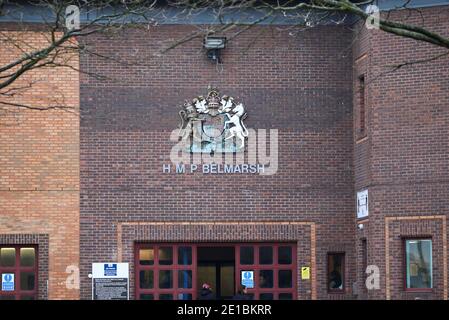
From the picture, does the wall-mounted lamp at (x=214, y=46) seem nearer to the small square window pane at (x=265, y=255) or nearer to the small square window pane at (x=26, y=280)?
the small square window pane at (x=265, y=255)

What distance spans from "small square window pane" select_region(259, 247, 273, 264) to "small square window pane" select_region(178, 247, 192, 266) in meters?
1.75

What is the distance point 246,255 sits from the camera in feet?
88.5

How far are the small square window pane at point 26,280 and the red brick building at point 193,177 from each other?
0.26m

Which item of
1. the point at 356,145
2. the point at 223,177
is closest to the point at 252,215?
the point at 223,177

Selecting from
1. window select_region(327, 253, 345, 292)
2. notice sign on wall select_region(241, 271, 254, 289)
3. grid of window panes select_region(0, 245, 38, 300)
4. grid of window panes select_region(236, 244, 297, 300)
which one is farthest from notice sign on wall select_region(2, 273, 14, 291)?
window select_region(327, 253, 345, 292)

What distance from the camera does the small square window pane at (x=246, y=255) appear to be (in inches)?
1061

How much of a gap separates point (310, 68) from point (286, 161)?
236 centimetres

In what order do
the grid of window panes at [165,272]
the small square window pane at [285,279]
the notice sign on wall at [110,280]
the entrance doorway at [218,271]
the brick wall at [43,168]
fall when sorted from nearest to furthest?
the notice sign on wall at [110,280] → the brick wall at [43,168] → the grid of window panes at [165,272] → the small square window pane at [285,279] → the entrance doorway at [218,271]

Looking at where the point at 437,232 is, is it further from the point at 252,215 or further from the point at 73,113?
the point at 73,113

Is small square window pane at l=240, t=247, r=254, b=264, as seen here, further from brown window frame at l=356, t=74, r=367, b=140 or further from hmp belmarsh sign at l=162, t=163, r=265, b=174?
brown window frame at l=356, t=74, r=367, b=140

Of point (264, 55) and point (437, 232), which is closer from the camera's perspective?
point (437, 232)

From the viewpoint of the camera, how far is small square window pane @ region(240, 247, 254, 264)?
26.9m

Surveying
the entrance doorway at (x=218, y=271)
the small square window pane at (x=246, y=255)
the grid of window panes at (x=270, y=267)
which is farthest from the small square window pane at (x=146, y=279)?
the small square window pane at (x=246, y=255)

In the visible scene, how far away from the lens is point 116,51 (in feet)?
87.0
